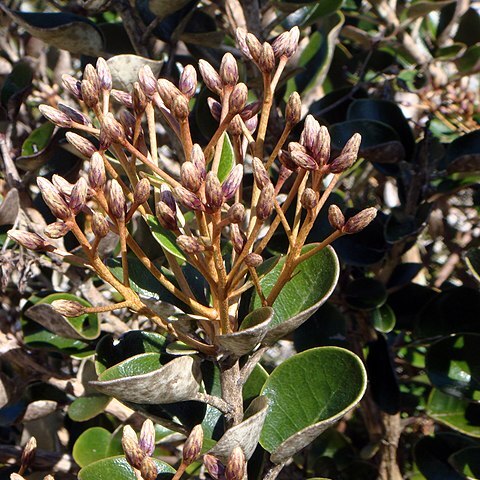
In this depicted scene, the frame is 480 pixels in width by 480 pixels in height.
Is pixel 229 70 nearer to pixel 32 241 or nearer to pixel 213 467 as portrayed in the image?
pixel 32 241

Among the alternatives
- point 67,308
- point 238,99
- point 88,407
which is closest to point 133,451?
point 67,308

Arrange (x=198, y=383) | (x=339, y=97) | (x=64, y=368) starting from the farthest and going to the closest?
(x=64, y=368), (x=339, y=97), (x=198, y=383)

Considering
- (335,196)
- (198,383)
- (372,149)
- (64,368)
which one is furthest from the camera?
(64,368)

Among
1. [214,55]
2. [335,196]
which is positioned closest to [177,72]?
[214,55]

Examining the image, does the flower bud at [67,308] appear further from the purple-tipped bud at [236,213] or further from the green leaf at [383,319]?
the green leaf at [383,319]

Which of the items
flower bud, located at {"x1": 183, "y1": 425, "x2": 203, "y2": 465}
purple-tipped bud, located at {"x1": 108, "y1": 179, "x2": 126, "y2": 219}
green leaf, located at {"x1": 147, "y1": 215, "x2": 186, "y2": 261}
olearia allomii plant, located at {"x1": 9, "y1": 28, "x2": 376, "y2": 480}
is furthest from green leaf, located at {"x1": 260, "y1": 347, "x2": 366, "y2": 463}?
purple-tipped bud, located at {"x1": 108, "y1": 179, "x2": 126, "y2": 219}

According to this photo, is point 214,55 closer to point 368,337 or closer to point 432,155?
point 432,155

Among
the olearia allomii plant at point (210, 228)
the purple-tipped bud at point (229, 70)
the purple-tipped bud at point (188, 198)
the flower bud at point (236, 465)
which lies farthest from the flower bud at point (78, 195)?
the flower bud at point (236, 465)

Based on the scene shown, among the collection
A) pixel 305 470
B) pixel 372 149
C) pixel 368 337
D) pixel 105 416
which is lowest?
pixel 305 470
